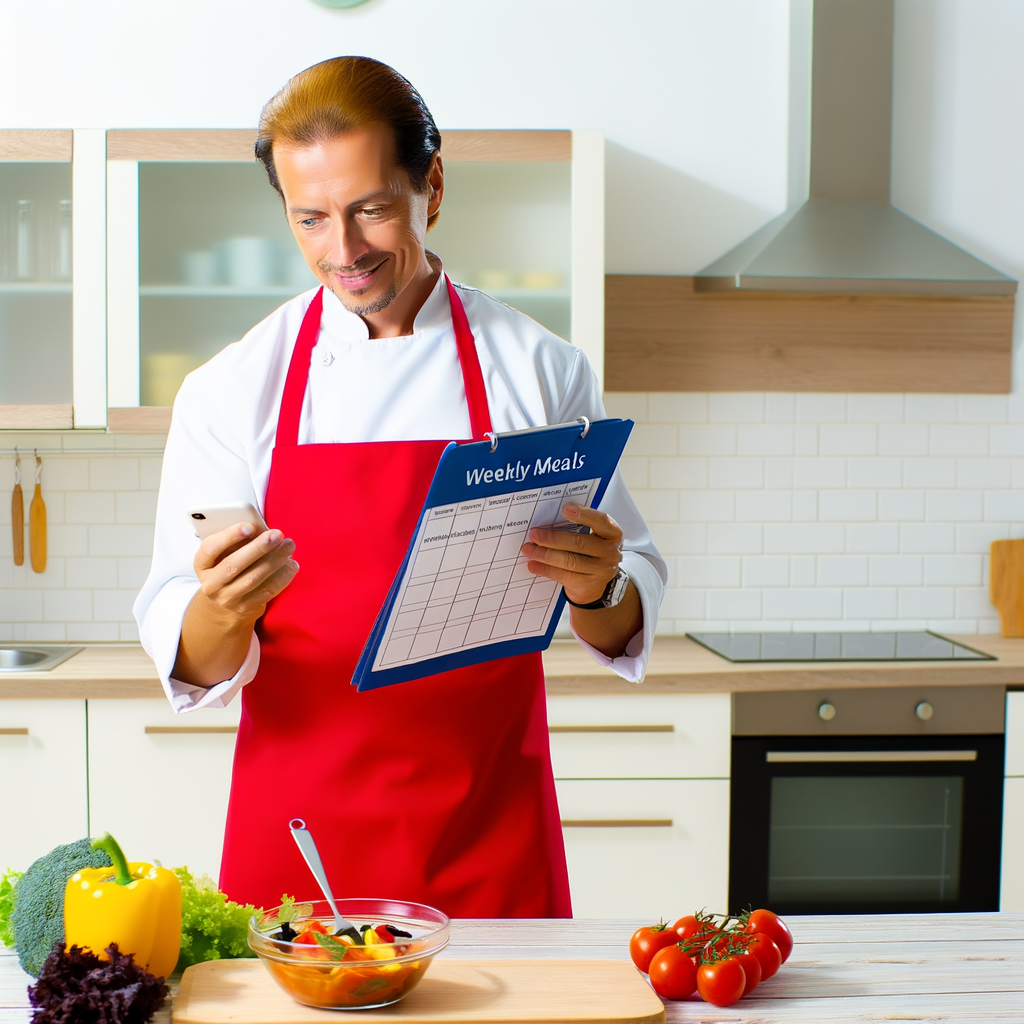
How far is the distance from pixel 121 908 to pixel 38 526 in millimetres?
2340

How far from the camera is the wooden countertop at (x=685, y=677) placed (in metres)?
2.55

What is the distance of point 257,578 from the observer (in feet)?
3.85

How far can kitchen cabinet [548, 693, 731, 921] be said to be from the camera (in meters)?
2.63

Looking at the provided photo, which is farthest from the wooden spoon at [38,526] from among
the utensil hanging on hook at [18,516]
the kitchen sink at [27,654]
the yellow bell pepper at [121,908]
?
the yellow bell pepper at [121,908]

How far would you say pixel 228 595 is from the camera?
46.9 inches

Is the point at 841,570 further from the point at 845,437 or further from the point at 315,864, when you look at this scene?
the point at 315,864

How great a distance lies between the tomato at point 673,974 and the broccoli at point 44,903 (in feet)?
1.71

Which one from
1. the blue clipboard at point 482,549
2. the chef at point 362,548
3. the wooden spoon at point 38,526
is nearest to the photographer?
the blue clipboard at point 482,549

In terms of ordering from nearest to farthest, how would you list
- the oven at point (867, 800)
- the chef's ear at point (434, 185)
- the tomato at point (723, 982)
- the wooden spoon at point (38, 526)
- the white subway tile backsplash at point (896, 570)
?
1. the tomato at point (723, 982)
2. the chef's ear at point (434, 185)
3. the oven at point (867, 800)
4. the wooden spoon at point (38, 526)
5. the white subway tile backsplash at point (896, 570)

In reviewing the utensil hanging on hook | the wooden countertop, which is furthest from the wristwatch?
the utensil hanging on hook

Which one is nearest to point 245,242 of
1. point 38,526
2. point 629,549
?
point 38,526

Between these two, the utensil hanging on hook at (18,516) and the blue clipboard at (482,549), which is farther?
the utensil hanging on hook at (18,516)

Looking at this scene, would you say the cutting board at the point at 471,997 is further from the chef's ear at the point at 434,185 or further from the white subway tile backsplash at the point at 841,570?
the white subway tile backsplash at the point at 841,570

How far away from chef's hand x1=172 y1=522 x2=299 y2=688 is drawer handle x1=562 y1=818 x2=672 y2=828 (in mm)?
1411
